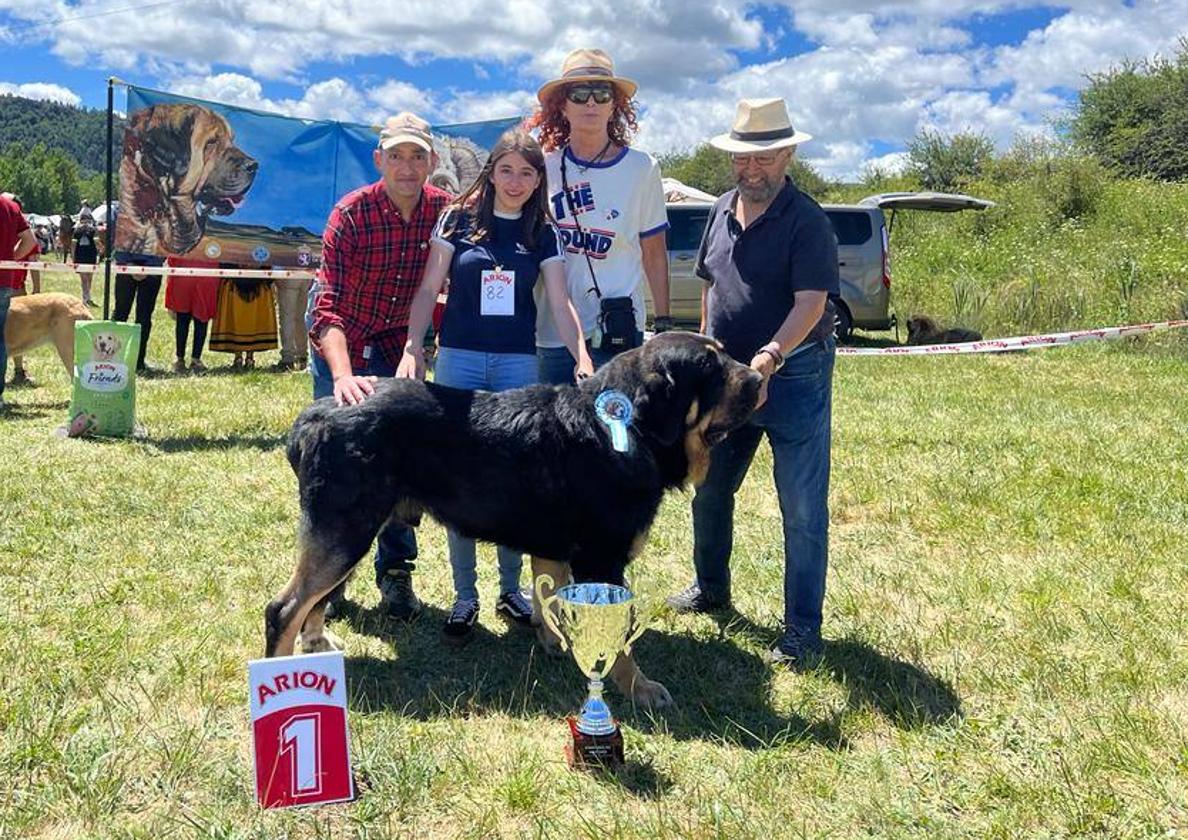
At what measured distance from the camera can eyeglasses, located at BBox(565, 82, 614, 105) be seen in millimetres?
4078

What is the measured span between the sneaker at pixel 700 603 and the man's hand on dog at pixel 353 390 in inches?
80.5

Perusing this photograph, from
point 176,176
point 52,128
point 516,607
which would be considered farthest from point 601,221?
point 52,128

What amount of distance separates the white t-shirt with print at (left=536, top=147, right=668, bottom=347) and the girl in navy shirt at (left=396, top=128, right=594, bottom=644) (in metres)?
Answer: 0.14

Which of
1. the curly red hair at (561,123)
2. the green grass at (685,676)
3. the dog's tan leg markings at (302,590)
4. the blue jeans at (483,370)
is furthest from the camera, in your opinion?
the curly red hair at (561,123)

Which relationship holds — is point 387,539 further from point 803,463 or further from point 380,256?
point 803,463

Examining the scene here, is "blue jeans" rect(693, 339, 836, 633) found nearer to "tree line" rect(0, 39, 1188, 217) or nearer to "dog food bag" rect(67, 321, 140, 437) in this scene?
"dog food bag" rect(67, 321, 140, 437)

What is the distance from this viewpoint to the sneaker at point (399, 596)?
464 centimetres

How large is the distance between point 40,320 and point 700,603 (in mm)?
8167

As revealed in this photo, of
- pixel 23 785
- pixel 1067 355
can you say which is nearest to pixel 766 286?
pixel 23 785

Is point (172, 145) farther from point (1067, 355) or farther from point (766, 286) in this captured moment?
point (1067, 355)

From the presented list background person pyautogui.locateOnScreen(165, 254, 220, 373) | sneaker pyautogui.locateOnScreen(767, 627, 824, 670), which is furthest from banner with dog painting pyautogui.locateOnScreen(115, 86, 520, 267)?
sneaker pyautogui.locateOnScreen(767, 627, 824, 670)

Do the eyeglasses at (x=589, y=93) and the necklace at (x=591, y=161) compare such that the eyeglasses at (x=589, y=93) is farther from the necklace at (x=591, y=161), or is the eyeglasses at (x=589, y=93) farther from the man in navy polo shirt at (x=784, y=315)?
the man in navy polo shirt at (x=784, y=315)

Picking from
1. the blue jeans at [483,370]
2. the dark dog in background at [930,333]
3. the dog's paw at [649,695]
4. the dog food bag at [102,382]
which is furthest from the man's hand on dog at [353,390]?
the dark dog in background at [930,333]

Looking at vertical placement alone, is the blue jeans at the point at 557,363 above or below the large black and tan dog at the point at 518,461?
above
